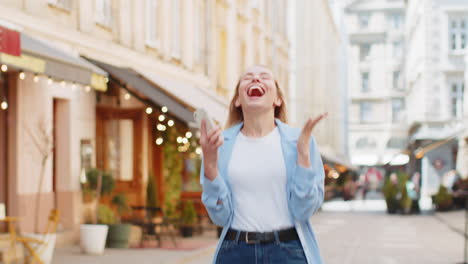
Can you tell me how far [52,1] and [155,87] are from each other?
3212mm

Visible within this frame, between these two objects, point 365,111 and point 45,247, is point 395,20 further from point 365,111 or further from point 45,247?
point 45,247

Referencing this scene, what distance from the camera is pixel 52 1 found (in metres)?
14.1

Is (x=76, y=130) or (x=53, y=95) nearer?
(x=53, y=95)

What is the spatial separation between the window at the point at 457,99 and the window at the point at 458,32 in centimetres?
213

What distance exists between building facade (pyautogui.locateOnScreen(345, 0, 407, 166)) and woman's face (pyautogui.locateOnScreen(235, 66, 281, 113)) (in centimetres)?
7622

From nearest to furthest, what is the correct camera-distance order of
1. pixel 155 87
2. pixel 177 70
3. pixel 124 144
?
pixel 155 87, pixel 124 144, pixel 177 70

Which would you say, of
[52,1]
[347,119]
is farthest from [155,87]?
[347,119]

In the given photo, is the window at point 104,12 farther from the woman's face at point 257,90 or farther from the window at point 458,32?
the window at point 458,32

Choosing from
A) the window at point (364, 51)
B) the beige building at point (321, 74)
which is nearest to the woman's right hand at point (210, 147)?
the beige building at point (321, 74)

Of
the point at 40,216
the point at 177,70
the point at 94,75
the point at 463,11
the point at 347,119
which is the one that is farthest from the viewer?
the point at 347,119

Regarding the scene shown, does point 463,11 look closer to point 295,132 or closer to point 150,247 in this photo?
point 150,247

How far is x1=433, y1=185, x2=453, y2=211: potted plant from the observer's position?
30.9 m

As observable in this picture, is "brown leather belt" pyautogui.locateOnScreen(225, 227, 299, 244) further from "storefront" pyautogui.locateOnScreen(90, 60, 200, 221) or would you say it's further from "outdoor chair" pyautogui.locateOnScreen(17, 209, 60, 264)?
"storefront" pyautogui.locateOnScreen(90, 60, 200, 221)

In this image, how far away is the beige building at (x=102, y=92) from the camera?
42.9ft
